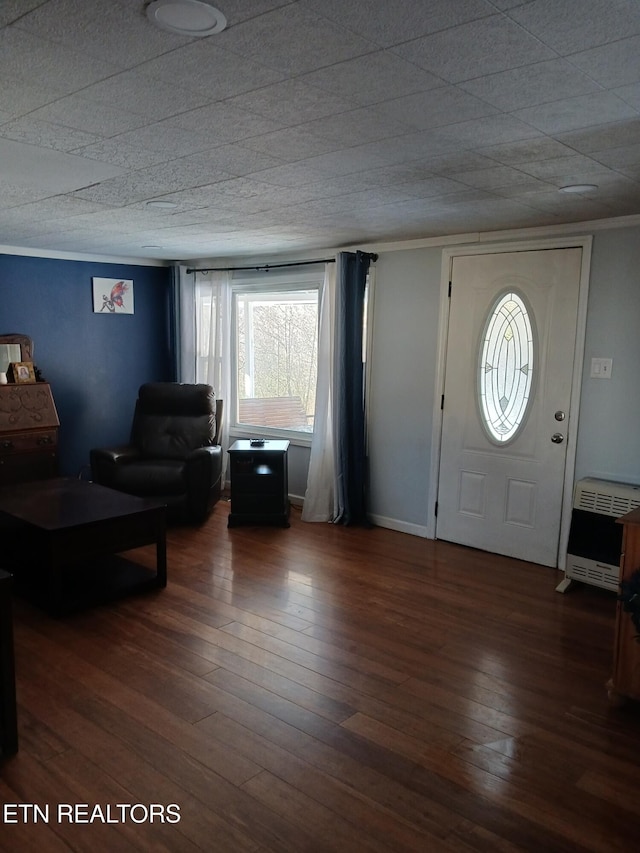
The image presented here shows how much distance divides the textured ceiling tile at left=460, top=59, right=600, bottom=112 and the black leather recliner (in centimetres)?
353

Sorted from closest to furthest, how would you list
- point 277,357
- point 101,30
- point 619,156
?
1. point 101,30
2. point 619,156
3. point 277,357

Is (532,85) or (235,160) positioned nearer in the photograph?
(532,85)

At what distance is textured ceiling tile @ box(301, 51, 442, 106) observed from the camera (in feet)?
5.54

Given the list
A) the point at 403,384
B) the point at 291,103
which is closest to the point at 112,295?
the point at 403,384

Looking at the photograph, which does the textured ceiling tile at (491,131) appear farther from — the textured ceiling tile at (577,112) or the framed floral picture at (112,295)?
the framed floral picture at (112,295)

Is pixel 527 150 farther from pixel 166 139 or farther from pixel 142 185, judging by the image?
pixel 142 185

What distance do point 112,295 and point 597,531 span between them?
450 cm

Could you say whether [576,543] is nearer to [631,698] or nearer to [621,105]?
[631,698]

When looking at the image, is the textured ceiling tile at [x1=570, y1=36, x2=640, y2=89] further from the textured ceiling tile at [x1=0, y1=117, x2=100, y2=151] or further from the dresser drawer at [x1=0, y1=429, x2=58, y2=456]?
the dresser drawer at [x1=0, y1=429, x2=58, y2=456]

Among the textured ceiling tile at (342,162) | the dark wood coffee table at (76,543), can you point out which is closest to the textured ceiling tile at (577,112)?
the textured ceiling tile at (342,162)

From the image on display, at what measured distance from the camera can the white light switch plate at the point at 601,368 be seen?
150 inches

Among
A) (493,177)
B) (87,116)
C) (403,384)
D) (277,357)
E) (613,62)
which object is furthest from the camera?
(277,357)

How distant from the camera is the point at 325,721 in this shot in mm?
2473

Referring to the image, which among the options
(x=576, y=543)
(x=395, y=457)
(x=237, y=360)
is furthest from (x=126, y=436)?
(x=576, y=543)
